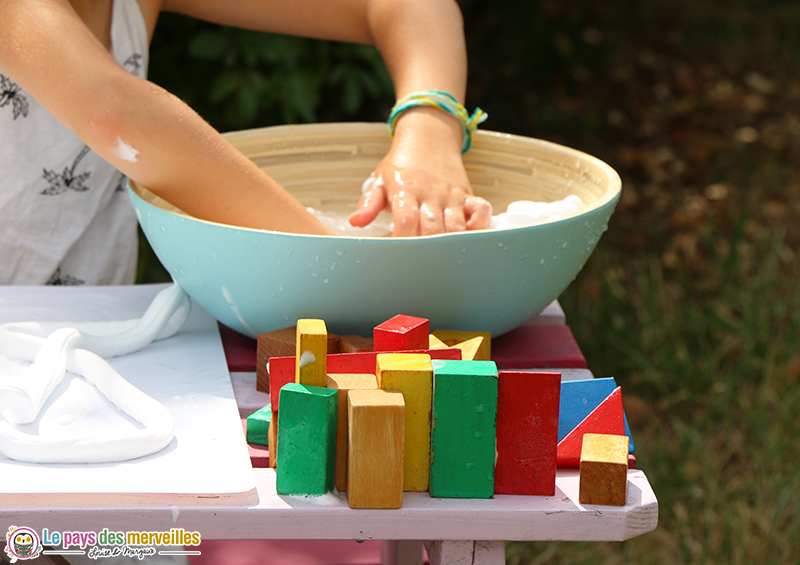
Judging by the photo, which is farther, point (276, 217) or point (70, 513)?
point (276, 217)

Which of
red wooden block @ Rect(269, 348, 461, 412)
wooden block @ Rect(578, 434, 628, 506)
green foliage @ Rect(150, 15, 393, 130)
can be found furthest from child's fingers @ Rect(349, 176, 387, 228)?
green foliage @ Rect(150, 15, 393, 130)

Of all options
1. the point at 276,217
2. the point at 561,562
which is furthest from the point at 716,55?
the point at 276,217

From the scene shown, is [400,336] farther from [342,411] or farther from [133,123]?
[133,123]

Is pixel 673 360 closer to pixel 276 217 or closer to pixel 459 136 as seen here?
pixel 459 136

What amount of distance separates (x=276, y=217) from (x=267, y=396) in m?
0.17

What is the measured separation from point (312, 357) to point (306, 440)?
0.05 meters

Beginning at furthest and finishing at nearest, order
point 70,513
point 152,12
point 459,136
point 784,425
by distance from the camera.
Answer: point 784,425 → point 152,12 → point 459,136 → point 70,513

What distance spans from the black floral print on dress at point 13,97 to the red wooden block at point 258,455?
57 centimetres

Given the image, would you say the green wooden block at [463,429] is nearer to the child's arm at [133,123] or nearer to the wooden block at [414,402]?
the wooden block at [414,402]

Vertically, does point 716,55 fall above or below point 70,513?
above

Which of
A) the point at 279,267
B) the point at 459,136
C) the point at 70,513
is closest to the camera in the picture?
the point at 70,513

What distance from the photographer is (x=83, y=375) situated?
663mm

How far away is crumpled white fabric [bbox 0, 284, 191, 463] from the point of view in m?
0.56

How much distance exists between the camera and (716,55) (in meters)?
3.78
